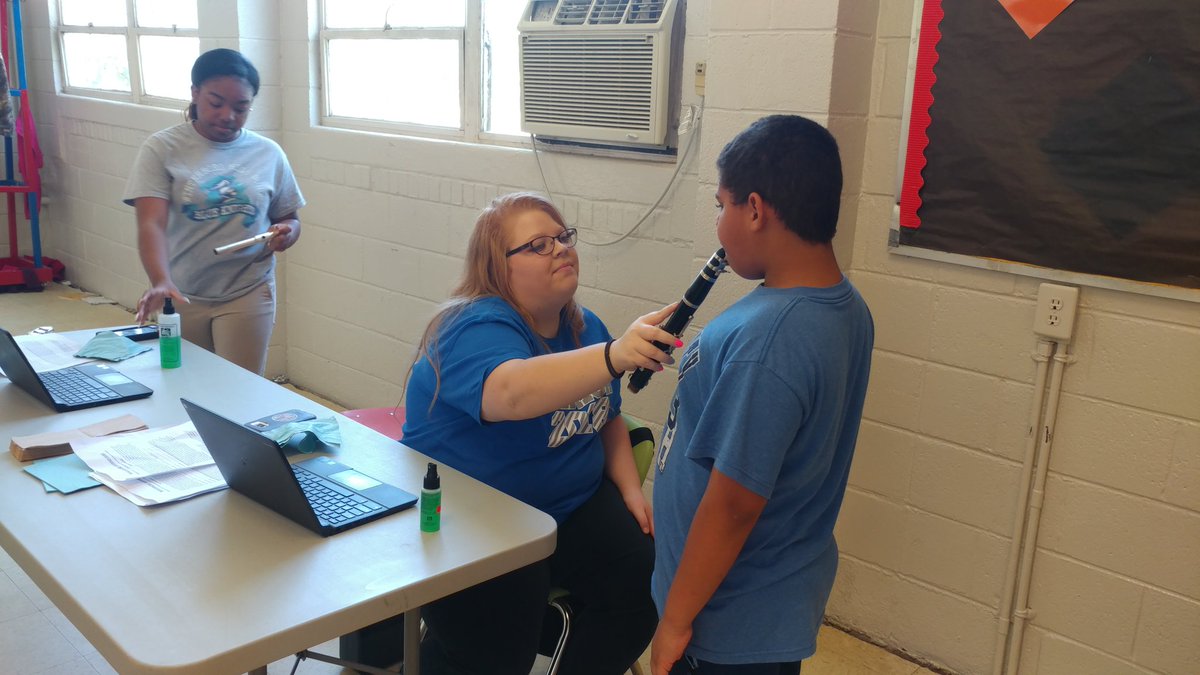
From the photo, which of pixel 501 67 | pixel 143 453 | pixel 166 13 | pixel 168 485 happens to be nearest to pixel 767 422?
pixel 168 485

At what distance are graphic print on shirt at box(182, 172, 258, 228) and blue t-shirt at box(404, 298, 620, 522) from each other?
4.56 feet

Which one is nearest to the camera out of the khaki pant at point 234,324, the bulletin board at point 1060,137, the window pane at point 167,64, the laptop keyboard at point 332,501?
the laptop keyboard at point 332,501

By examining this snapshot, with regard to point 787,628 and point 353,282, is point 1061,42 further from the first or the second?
point 353,282

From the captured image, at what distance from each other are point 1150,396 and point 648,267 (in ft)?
4.70

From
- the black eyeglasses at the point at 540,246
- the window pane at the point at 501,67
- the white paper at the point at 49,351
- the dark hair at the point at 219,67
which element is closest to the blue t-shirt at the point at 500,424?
the black eyeglasses at the point at 540,246

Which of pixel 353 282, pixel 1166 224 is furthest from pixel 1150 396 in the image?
pixel 353 282

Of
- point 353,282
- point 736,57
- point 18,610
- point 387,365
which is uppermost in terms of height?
point 736,57

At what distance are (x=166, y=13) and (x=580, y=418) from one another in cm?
477

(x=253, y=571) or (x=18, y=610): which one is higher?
(x=253, y=571)

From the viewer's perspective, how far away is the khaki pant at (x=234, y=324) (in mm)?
3016

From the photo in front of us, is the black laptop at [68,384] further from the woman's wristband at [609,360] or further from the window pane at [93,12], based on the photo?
the window pane at [93,12]

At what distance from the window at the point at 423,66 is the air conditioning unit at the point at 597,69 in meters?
0.33

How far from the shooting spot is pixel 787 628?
4.61ft

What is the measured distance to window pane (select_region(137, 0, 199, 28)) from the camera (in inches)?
209
